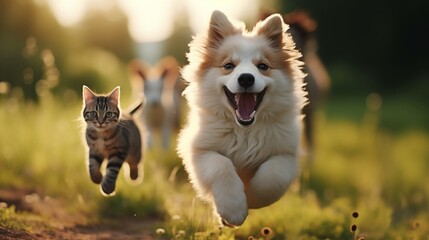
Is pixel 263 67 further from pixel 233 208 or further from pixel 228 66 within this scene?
pixel 233 208

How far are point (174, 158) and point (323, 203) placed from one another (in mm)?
2808

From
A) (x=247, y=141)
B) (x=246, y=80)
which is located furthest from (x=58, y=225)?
(x=246, y=80)

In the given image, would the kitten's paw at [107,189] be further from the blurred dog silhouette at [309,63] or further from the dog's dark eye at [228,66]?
the blurred dog silhouette at [309,63]

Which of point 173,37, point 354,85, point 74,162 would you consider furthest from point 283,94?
point 173,37

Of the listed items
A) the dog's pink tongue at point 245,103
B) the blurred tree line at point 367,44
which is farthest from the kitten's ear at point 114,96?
the blurred tree line at point 367,44

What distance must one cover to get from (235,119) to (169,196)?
2.65 m

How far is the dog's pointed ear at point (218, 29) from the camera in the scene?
465 cm

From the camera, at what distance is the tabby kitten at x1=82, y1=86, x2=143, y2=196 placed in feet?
11.0

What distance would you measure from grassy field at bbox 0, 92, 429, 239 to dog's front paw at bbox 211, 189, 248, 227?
277 millimetres

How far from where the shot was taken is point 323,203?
869 centimetres

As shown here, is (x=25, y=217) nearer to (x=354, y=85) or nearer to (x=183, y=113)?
(x=183, y=113)

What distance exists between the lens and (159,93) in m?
9.65

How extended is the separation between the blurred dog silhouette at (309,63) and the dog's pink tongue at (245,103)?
12.4 feet

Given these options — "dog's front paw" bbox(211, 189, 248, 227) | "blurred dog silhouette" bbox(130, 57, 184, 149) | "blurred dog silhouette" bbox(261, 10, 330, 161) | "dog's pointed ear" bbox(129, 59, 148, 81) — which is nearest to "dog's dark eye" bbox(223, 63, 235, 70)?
"dog's front paw" bbox(211, 189, 248, 227)
